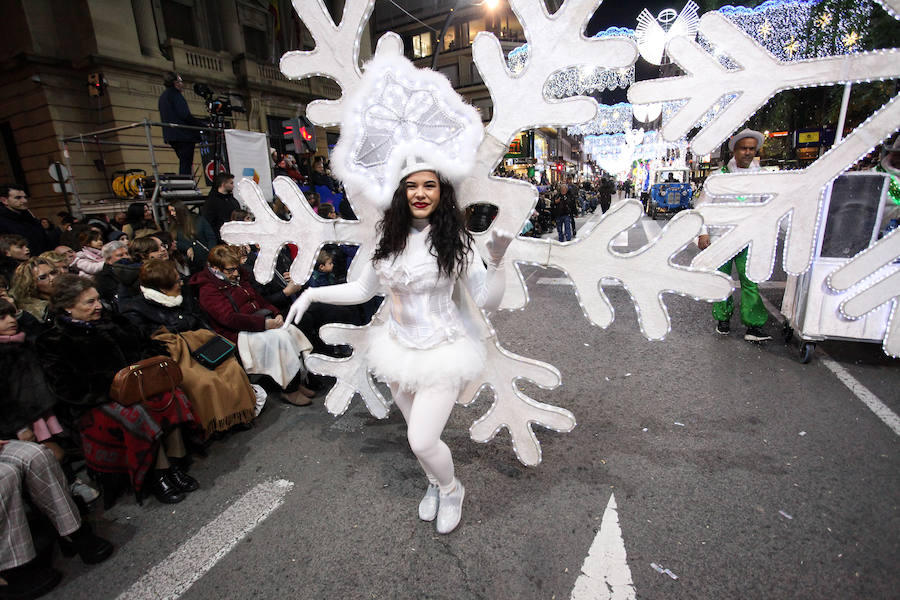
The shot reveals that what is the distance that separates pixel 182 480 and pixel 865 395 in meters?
5.19

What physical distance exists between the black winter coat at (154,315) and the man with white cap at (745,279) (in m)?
4.31

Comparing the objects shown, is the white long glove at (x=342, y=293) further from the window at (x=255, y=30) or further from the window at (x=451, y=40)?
the window at (x=451, y=40)

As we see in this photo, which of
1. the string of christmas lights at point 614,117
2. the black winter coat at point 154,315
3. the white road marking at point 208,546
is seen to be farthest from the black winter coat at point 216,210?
the string of christmas lights at point 614,117

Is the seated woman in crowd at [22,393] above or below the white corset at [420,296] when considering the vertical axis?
below

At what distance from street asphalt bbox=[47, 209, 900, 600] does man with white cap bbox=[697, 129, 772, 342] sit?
2.28 ft

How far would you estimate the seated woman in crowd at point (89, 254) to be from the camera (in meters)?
4.35

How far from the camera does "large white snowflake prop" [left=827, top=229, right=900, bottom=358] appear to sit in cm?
180

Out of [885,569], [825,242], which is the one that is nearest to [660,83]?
[885,569]

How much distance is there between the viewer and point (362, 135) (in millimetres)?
2156

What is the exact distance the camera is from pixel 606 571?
208 centimetres

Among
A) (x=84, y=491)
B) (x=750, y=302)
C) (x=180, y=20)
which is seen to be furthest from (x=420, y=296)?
(x=180, y=20)

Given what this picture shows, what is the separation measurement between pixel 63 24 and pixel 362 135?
58.7 ft

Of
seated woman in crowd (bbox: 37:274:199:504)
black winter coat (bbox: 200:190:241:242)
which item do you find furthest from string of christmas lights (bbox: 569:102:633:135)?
seated woman in crowd (bbox: 37:274:199:504)

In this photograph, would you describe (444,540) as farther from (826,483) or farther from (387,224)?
(826,483)
